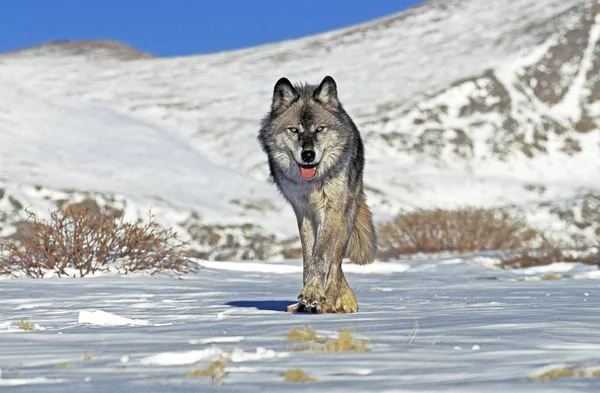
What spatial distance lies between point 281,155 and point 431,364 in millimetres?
3897

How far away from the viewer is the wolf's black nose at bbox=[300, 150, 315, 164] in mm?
6973

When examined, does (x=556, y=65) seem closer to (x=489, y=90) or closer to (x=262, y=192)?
(x=489, y=90)

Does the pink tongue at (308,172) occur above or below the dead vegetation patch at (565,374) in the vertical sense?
→ above

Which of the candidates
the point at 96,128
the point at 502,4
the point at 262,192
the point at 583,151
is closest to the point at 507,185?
the point at 583,151

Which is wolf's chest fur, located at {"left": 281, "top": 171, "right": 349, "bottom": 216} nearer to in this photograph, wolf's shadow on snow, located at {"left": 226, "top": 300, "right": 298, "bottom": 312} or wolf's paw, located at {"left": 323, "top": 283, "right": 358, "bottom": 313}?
wolf's paw, located at {"left": 323, "top": 283, "right": 358, "bottom": 313}

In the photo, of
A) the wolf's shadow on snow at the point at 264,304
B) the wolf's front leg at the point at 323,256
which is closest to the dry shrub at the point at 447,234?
the wolf's shadow on snow at the point at 264,304

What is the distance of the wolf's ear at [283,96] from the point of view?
24.2 feet

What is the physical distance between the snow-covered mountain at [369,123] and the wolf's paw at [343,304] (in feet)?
56.1

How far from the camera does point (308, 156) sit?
6.98 meters

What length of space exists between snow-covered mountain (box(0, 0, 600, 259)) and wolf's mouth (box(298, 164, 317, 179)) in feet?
55.9

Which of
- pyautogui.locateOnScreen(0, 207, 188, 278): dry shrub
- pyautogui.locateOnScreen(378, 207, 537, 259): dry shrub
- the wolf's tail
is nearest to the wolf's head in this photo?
the wolf's tail

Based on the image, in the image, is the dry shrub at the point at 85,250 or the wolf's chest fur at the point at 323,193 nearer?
the wolf's chest fur at the point at 323,193

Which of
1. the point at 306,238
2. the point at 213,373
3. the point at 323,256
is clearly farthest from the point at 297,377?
the point at 306,238

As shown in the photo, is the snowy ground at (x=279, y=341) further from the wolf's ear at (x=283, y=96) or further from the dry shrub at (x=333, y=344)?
the wolf's ear at (x=283, y=96)
